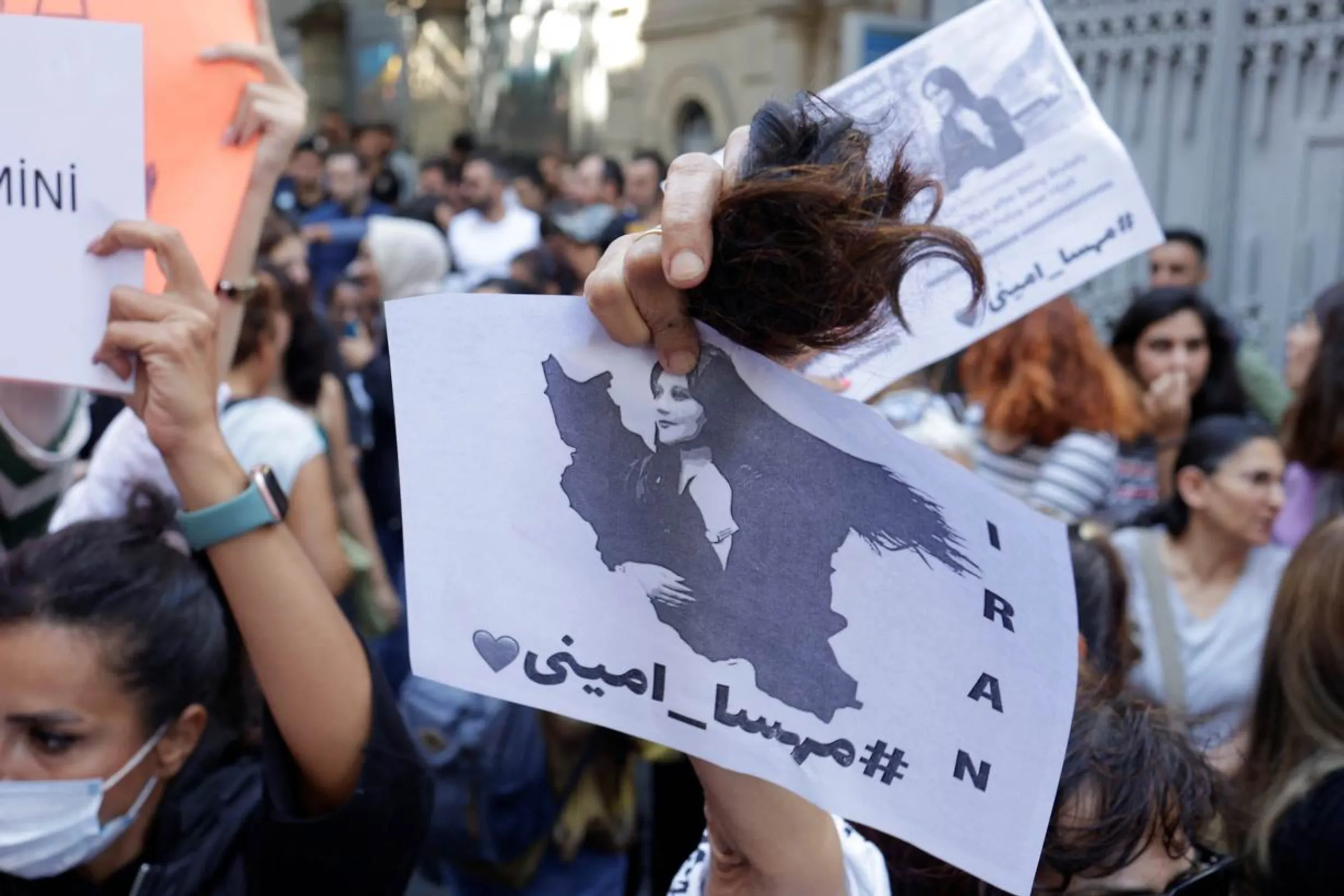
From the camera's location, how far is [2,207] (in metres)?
1.60

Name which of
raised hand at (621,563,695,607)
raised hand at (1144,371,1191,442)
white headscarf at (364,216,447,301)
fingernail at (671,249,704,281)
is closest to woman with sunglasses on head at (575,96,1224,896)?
fingernail at (671,249,704,281)

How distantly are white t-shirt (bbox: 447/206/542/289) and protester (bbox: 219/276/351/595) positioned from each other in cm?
486

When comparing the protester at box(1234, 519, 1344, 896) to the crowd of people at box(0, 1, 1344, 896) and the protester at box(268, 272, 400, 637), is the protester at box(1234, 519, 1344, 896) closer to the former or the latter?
the crowd of people at box(0, 1, 1344, 896)

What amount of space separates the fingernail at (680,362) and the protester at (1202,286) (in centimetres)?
370

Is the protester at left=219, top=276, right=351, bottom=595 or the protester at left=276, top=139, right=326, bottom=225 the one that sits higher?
the protester at left=219, top=276, right=351, bottom=595

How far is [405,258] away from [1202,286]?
3.33 meters

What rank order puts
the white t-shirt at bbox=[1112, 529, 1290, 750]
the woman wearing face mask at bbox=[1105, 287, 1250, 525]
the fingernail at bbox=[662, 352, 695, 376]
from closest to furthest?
the fingernail at bbox=[662, 352, 695, 376] < the white t-shirt at bbox=[1112, 529, 1290, 750] < the woman wearing face mask at bbox=[1105, 287, 1250, 525]

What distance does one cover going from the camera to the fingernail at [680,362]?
1.08 metres

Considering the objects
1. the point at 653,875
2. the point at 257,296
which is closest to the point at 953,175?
the point at 257,296

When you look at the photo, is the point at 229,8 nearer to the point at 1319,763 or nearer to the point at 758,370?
the point at 758,370

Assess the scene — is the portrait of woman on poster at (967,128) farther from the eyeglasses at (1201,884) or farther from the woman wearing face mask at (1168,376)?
the woman wearing face mask at (1168,376)

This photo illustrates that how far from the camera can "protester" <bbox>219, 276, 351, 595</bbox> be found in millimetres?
3020

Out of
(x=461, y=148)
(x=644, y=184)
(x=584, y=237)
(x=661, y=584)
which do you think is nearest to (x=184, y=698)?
(x=661, y=584)

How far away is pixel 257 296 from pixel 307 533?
26.1 inches
